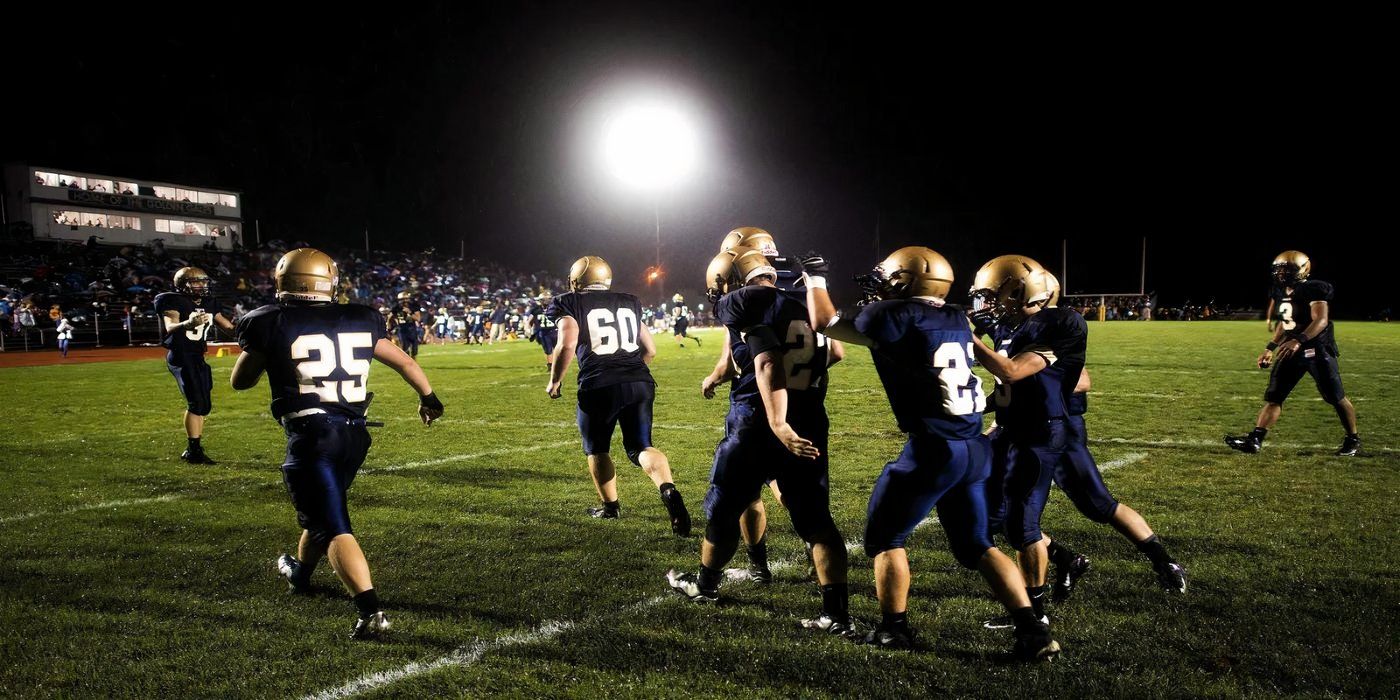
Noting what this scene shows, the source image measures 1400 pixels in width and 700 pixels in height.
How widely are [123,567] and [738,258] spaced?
4052mm

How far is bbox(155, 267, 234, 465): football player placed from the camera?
8.98 metres

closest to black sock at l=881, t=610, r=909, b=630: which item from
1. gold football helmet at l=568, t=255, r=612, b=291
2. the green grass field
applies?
the green grass field

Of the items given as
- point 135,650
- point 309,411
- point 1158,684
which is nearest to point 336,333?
point 309,411

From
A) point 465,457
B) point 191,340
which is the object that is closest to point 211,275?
point 191,340

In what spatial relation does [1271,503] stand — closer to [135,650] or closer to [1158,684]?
[1158,684]

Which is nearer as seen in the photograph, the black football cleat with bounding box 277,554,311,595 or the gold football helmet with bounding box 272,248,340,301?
the gold football helmet with bounding box 272,248,340,301

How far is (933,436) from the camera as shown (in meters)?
3.76

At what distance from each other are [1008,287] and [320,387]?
3382mm

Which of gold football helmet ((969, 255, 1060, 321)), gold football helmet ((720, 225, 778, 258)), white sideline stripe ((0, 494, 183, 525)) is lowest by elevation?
white sideline stripe ((0, 494, 183, 525))

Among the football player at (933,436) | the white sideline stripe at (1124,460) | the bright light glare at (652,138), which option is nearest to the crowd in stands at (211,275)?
the bright light glare at (652,138)

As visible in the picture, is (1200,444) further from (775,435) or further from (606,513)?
(775,435)

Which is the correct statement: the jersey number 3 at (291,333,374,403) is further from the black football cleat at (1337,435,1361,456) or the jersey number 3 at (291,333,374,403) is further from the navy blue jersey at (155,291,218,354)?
the black football cleat at (1337,435,1361,456)

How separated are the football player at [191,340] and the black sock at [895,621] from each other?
7.55m

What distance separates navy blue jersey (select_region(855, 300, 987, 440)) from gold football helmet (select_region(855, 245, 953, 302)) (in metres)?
0.09
